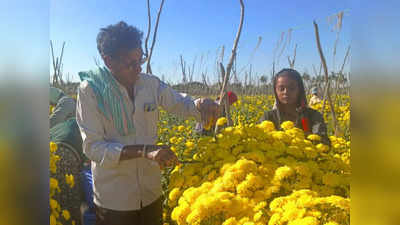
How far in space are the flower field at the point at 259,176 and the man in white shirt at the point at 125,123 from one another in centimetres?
14

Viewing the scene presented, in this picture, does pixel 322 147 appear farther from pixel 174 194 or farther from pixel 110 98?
pixel 110 98

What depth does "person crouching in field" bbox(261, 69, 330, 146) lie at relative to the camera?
1.32m

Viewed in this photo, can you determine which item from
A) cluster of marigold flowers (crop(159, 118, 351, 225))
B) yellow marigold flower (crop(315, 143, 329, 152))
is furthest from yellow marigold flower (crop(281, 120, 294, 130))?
yellow marigold flower (crop(315, 143, 329, 152))

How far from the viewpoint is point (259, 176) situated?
1.21 meters

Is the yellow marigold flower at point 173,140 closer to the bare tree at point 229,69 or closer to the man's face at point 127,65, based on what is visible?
the bare tree at point 229,69

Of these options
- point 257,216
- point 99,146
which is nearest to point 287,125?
point 257,216

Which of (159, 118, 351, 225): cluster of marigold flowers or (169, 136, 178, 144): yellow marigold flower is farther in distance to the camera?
(169, 136, 178, 144): yellow marigold flower

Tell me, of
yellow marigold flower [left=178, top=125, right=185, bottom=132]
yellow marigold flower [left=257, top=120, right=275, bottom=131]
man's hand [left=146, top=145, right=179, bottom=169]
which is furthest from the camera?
yellow marigold flower [left=178, top=125, right=185, bottom=132]

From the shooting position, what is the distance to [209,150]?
4.72 ft

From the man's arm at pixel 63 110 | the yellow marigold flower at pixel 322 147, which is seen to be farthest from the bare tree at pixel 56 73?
the yellow marigold flower at pixel 322 147

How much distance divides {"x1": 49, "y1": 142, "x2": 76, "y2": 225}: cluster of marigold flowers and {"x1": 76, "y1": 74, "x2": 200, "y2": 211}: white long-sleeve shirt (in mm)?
267

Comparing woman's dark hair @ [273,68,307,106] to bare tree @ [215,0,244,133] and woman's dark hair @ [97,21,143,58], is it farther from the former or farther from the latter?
woman's dark hair @ [97,21,143,58]
